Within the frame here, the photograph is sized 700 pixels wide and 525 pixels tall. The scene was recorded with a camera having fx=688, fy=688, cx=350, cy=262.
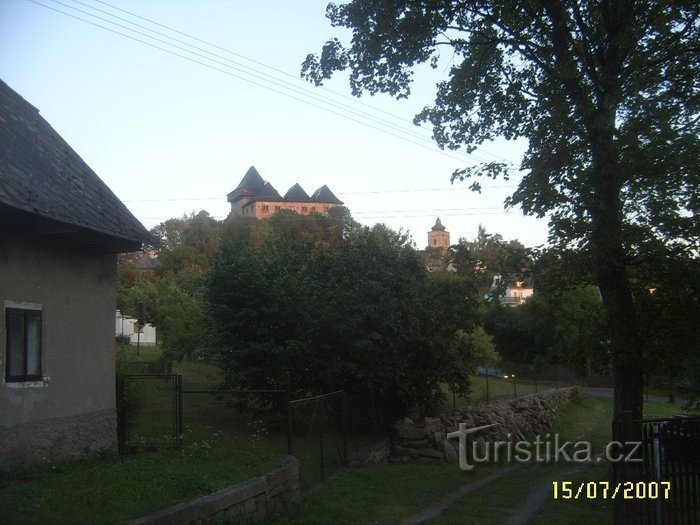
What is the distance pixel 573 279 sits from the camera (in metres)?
13.4

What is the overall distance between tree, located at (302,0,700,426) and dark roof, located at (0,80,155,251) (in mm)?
5078

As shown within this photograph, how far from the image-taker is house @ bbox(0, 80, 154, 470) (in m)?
9.78

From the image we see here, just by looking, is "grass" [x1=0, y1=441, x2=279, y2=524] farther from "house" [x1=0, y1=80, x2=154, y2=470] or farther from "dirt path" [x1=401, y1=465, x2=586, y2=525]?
"dirt path" [x1=401, y1=465, x2=586, y2=525]

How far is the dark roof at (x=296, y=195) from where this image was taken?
388 ft

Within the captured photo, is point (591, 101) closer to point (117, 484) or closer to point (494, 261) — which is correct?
point (494, 261)

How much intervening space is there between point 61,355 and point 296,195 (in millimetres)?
109745

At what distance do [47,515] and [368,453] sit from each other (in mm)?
8945

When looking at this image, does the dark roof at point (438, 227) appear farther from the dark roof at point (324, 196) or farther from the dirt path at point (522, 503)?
the dirt path at point (522, 503)

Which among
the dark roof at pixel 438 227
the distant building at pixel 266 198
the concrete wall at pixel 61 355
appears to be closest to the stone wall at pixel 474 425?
the concrete wall at pixel 61 355

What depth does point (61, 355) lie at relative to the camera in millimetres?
10961

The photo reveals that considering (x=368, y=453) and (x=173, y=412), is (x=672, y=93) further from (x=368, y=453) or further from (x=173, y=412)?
(x=173, y=412)

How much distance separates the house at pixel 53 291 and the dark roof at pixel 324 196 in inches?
4167

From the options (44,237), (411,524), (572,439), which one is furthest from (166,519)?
(572,439)

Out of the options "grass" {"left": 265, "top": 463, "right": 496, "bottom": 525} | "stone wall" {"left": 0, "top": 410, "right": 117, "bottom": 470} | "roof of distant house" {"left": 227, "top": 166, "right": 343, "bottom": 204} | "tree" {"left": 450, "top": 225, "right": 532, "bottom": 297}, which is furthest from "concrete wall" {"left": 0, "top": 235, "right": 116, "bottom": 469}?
"roof of distant house" {"left": 227, "top": 166, "right": 343, "bottom": 204}
